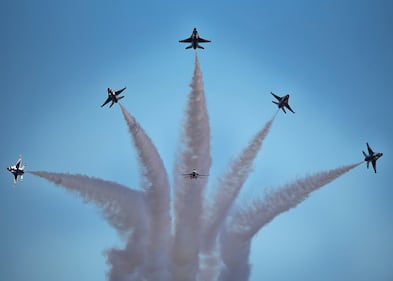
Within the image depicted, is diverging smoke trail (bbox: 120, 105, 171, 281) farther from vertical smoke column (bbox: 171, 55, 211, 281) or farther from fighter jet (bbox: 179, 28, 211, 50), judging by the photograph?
fighter jet (bbox: 179, 28, 211, 50)

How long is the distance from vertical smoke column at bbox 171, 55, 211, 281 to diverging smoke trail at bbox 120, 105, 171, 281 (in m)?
1.50

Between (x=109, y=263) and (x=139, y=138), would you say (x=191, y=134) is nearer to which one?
(x=139, y=138)

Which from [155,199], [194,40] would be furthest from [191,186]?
[194,40]

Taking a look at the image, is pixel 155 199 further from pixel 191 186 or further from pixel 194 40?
pixel 194 40

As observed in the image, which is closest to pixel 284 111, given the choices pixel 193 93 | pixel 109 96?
pixel 193 93

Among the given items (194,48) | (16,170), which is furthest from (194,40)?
(16,170)

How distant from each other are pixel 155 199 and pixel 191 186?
511cm

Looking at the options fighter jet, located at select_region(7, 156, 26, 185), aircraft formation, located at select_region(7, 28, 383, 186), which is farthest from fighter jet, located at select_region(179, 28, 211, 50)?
fighter jet, located at select_region(7, 156, 26, 185)

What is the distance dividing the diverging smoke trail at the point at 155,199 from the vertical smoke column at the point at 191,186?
1499 millimetres

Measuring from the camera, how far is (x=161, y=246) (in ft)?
220

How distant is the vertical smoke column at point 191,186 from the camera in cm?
6562

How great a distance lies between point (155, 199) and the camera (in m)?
65.6

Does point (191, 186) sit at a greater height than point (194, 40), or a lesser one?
lesser

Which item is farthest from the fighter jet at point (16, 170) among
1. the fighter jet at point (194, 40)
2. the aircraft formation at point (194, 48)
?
the fighter jet at point (194, 40)
